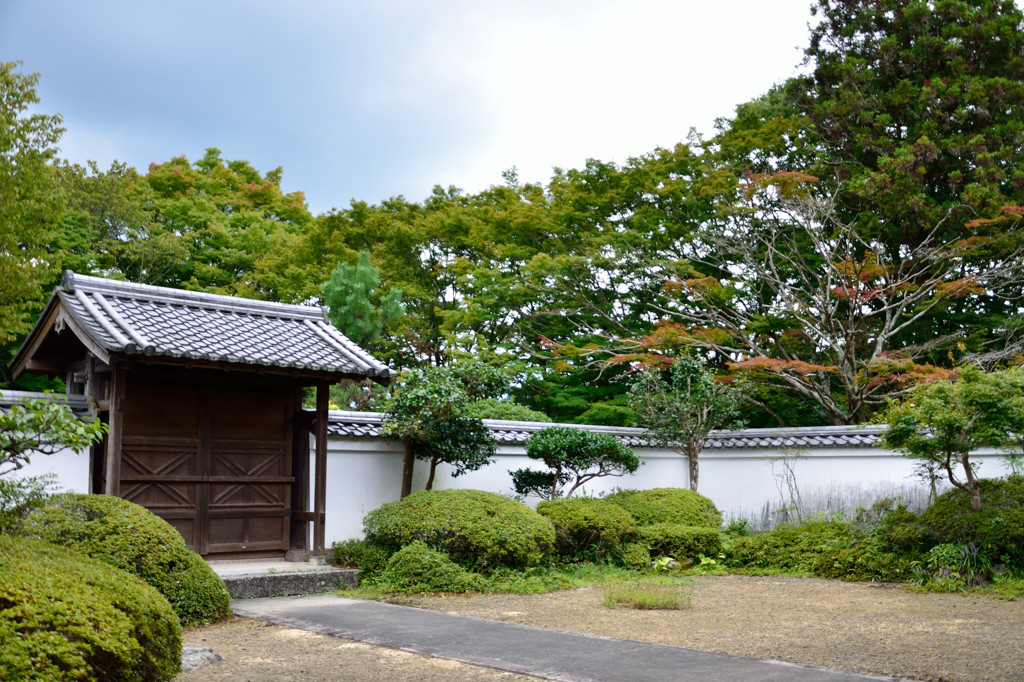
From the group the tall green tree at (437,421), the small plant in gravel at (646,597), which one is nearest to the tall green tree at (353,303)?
the tall green tree at (437,421)

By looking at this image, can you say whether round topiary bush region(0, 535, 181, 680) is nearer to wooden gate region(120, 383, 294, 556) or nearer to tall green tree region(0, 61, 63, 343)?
wooden gate region(120, 383, 294, 556)

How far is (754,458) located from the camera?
14.3 m

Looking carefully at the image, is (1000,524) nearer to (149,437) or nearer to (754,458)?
(754,458)

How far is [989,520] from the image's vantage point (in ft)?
32.8

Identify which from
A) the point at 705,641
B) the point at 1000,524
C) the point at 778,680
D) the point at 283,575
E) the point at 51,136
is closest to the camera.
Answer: the point at 778,680

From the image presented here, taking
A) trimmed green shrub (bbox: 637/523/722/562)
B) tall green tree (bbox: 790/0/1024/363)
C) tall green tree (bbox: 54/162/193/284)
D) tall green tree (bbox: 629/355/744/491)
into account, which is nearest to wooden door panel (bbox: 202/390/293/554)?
trimmed green shrub (bbox: 637/523/722/562)

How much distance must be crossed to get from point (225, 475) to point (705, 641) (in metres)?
5.90

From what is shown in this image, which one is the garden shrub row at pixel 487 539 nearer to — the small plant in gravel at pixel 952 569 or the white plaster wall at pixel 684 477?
the white plaster wall at pixel 684 477

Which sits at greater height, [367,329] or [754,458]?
[367,329]

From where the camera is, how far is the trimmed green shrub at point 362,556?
977 cm

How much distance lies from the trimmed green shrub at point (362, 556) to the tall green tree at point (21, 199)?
9.04 metres

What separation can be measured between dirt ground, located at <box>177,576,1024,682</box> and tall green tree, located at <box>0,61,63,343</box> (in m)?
10.7

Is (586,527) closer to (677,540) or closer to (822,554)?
(677,540)

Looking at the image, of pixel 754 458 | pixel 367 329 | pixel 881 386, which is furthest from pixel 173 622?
pixel 881 386
